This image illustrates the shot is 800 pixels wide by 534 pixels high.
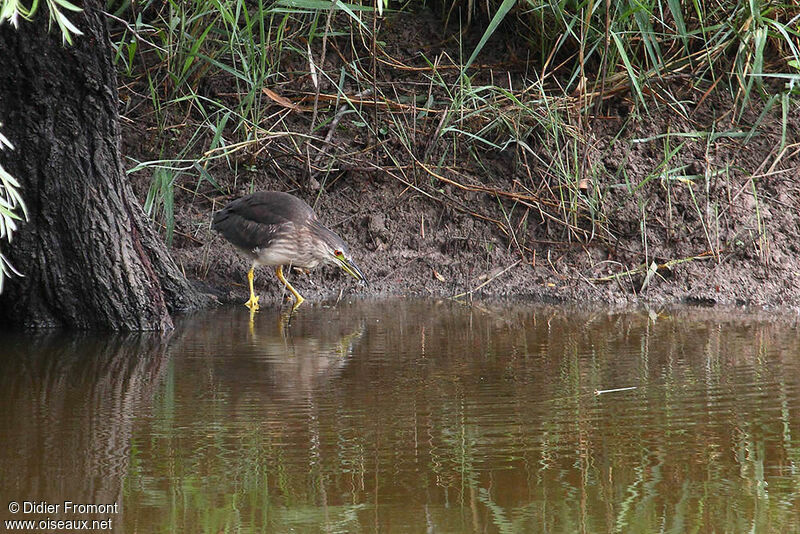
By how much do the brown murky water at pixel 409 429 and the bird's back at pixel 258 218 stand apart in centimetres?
103

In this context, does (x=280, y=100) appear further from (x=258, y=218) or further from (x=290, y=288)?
(x=290, y=288)

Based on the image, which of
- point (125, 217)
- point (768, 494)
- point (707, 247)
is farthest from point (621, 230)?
point (768, 494)

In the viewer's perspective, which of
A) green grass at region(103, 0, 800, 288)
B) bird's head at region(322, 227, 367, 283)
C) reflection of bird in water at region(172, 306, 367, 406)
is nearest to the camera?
reflection of bird in water at region(172, 306, 367, 406)

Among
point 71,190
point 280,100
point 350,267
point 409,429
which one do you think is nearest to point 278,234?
point 350,267

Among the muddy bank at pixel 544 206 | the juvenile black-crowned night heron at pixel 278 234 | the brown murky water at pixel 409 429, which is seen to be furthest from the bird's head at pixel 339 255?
the brown murky water at pixel 409 429

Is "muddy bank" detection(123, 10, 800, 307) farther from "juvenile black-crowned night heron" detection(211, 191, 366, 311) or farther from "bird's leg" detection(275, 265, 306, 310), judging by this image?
"juvenile black-crowned night heron" detection(211, 191, 366, 311)

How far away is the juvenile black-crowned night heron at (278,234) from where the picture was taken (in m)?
7.14

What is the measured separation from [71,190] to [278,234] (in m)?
1.55

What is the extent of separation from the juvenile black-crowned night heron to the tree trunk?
97 cm

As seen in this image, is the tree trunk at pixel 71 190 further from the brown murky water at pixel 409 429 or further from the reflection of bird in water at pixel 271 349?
the reflection of bird in water at pixel 271 349

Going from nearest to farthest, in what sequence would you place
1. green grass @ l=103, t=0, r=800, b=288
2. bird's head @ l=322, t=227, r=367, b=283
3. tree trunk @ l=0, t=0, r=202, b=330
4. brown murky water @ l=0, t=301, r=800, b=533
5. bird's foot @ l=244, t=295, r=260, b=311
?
brown murky water @ l=0, t=301, r=800, b=533 → tree trunk @ l=0, t=0, r=202, b=330 → bird's foot @ l=244, t=295, r=260, b=311 → bird's head @ l=322, t=227, r=367, b=283 → green grass @ l=103, t=0, r=800, b=288

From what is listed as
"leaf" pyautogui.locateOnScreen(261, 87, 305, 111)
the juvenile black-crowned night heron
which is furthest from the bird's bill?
"leaf" pyautogui.locateOnScreen(261, 87, 305, 111)

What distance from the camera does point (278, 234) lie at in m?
7.05

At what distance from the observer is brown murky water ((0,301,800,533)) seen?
330 centimetres
